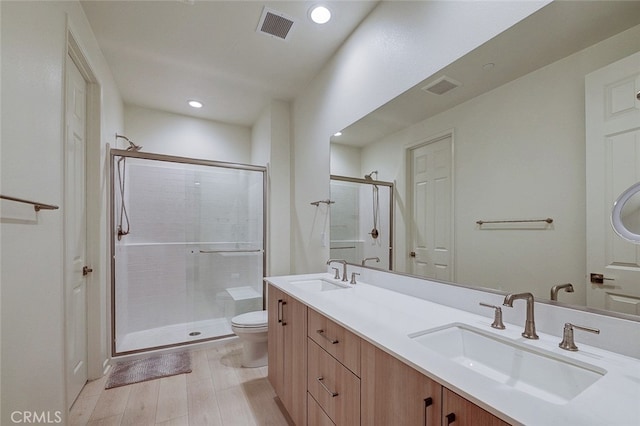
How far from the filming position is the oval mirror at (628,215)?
813 mm

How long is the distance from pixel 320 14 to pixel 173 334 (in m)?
3.31

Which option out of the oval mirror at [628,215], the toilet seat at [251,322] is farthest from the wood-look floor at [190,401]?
the oval mirror at [628,215]

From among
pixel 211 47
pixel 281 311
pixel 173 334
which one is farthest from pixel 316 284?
pixel 211 47

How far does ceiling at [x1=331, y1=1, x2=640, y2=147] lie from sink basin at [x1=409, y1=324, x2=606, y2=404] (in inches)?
40.7

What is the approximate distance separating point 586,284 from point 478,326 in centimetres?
37

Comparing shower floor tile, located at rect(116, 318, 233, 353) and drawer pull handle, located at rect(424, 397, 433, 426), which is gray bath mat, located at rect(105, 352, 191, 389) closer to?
shower floor tile, located at rect(116, 318, 233, 353)

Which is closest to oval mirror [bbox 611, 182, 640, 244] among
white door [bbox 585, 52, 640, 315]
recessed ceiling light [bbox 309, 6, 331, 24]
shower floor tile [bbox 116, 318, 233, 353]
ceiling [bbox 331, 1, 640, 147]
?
white door [bbox 585, 52, 640, 315]

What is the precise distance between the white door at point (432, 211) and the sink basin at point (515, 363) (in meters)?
0.38

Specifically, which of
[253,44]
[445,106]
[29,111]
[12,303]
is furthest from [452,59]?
[12,303]

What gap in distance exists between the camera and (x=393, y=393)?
862mm

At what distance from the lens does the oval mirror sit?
2.67 feet

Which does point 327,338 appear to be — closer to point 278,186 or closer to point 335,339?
point 335,339

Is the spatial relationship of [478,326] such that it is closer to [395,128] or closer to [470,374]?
[470,374]

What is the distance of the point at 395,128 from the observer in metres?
1.74
